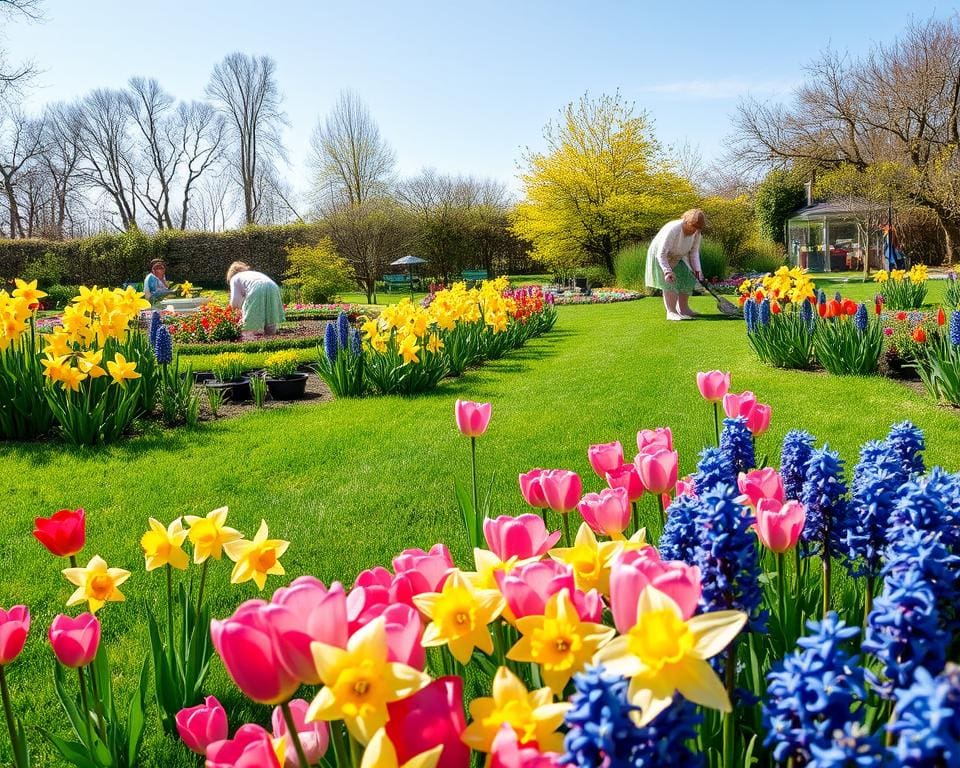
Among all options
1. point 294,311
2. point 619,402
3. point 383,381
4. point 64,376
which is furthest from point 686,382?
point 294,311

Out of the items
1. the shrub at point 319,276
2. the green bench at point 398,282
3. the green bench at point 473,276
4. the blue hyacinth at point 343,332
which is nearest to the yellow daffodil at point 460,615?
the blue hyacinth at point 343,332

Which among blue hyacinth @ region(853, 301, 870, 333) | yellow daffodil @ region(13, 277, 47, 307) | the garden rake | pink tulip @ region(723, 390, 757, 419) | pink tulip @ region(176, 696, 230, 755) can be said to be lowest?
pink tulip @ region(176, 696, 230, 755)

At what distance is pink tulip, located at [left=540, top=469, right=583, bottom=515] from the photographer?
1506 millimetres

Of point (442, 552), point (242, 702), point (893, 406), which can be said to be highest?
point (442, 552)

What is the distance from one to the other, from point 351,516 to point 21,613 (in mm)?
2530

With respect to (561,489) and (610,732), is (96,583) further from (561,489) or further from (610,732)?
(610,732)

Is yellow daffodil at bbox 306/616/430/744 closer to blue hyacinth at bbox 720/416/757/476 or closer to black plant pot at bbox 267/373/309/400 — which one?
blue hyacinth at bbox 720/416/757/476

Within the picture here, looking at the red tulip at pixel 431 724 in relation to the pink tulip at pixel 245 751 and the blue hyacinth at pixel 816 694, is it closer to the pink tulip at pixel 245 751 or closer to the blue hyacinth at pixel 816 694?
the pink tulip at pixel 245 751

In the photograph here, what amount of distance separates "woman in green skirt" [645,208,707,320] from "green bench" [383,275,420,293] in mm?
15920

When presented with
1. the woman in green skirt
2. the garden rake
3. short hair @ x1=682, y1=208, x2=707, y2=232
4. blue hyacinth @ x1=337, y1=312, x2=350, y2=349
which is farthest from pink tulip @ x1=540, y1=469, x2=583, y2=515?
the garden rake

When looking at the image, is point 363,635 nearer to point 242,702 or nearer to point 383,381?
point 242,702

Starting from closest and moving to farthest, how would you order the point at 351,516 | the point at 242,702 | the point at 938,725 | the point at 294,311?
the point at 938,725, the point at 242,702, the point at 351,516, the point at 294,311

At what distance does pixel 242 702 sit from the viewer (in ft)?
7.54

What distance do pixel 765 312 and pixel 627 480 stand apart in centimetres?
623
